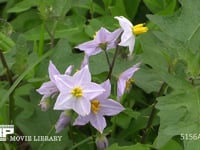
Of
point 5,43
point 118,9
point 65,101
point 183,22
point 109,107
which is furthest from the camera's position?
point 118,9

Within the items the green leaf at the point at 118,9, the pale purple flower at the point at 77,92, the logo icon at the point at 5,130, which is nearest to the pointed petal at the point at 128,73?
the pale purple flower at the point at 77,92

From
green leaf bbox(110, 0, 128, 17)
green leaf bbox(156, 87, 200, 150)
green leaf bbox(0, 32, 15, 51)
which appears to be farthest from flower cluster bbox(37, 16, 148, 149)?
green leaf bbox(110, 0, 128, 17)

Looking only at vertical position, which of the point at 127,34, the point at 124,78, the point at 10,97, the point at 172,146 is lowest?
the point at 172,146

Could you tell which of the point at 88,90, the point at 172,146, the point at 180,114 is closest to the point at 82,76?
the point at 88,90

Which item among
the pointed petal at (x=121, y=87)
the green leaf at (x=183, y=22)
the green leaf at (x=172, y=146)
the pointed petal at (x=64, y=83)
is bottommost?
the green leaf at (x=172, y=146)

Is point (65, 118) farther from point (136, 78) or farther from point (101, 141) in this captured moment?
point (136, 78)

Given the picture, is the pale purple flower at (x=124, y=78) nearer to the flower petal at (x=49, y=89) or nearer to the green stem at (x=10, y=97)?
the flower petal at (x=49, y=89)

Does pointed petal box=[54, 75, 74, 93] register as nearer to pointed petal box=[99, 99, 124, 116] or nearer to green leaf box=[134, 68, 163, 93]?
pointed petal box=[99, 99, 124, 116]
